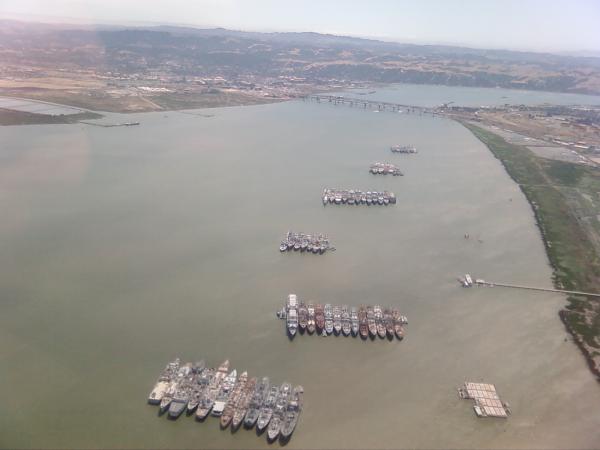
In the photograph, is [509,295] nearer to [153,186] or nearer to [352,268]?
[352,268]

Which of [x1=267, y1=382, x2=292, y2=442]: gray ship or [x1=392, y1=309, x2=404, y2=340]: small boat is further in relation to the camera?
[x1=392, y1=309, x2=404, y2=340]: small boat

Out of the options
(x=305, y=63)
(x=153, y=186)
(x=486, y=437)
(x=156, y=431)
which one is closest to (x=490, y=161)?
(x=153, y=186)

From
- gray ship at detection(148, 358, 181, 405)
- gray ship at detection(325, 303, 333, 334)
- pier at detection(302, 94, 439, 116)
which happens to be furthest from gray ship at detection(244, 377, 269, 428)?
pier at detection(302, 94, 439, 116)

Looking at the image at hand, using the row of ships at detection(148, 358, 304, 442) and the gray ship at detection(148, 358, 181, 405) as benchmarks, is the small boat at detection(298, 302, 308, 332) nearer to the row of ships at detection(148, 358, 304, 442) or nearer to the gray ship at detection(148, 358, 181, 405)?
the row of ships at detection(148, 358, 304, 442)

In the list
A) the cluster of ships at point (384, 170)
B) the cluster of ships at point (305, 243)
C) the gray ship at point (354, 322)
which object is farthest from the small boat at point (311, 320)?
the cluster of ships at point (384, 170)

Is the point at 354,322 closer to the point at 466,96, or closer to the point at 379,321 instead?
the point at 379,321
